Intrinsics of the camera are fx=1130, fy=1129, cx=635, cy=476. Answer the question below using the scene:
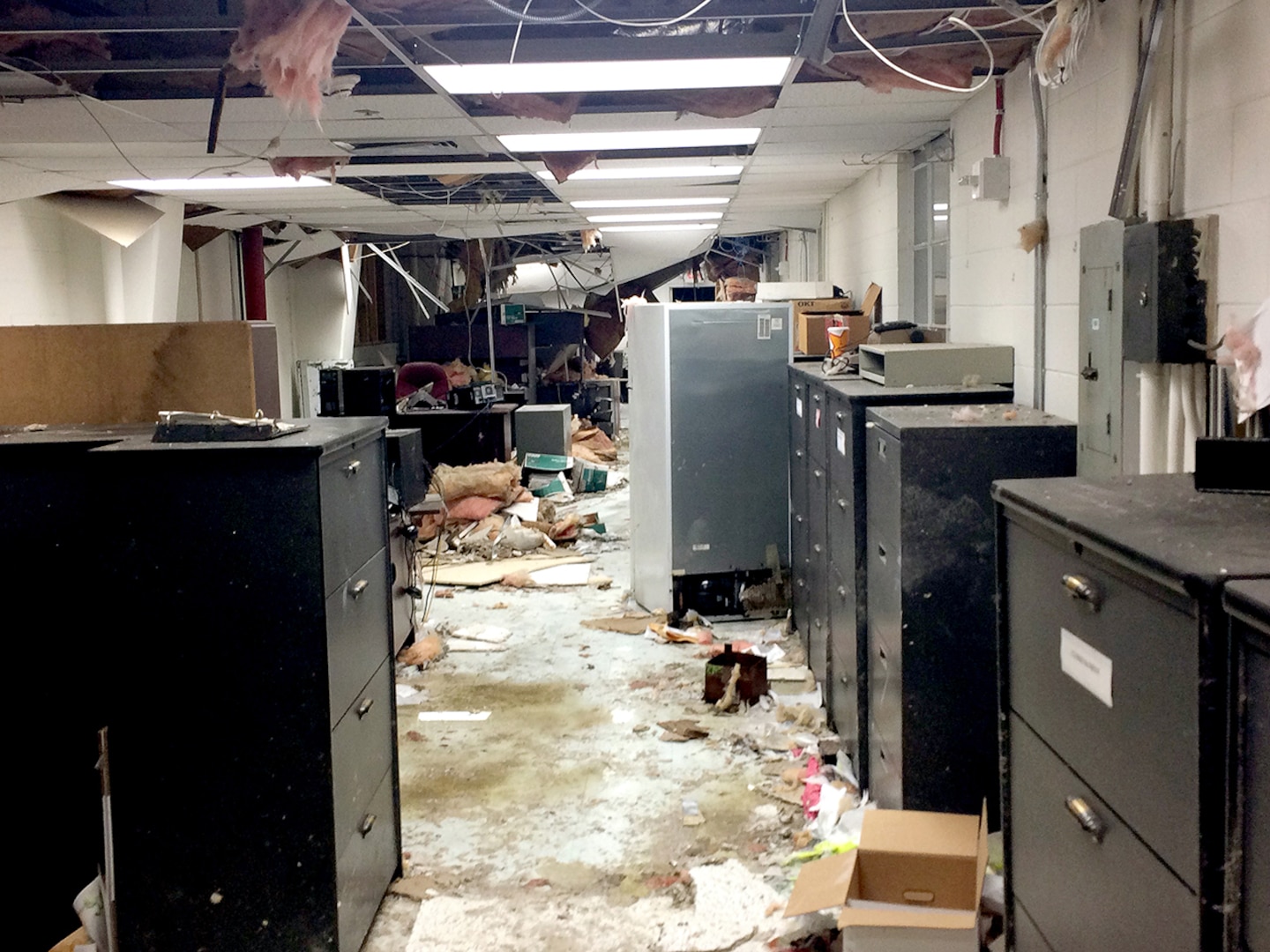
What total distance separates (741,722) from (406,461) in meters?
2.05

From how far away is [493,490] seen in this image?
7.50 m

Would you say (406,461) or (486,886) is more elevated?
(406,461)

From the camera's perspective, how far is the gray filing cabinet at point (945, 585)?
9.00 ft

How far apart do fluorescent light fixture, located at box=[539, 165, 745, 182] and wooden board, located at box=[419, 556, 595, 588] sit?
218 cm

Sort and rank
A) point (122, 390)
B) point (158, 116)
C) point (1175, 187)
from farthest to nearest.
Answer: point (158, 116)
point (122, 390)
point (1175, 187)

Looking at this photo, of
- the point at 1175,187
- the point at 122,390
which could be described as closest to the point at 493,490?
the point at 122,390

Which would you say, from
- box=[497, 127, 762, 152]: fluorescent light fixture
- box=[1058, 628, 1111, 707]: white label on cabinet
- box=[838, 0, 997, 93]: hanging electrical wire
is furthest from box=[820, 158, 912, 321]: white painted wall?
box=[1058, 628, 1111, 707]: white label on cabinet

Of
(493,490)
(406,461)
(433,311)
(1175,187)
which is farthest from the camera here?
(433,311)

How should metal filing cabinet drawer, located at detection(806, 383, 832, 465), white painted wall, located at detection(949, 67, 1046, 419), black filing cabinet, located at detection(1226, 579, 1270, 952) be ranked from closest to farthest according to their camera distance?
black filing cabinet, located at detection(1226, 579, 1270, 952), white painted wall, located at detection(949, 67, 1046, 419), metal filing cabinet drawer, located at detection(806, 383, 832, 465)

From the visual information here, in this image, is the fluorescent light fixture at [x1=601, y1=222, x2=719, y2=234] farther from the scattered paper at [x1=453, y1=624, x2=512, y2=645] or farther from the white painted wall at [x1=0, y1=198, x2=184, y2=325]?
the scattered paper at [x1=453, y1=624, x2=512, y2=645]

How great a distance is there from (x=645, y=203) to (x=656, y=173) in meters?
1.64

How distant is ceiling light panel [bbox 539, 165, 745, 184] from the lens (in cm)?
548

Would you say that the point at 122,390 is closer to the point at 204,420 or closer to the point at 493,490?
the point at 204,420

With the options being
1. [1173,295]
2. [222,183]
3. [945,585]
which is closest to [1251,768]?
[1173,295]
